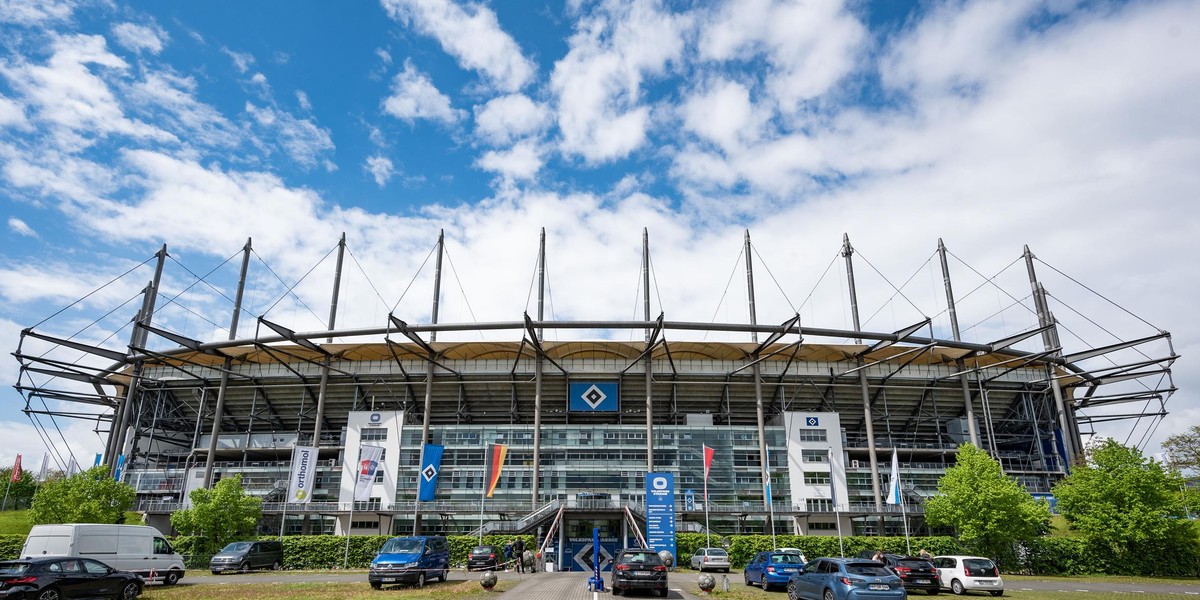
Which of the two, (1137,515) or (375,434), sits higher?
(375,434)

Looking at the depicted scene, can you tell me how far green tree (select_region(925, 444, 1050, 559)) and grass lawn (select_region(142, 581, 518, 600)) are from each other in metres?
32.6

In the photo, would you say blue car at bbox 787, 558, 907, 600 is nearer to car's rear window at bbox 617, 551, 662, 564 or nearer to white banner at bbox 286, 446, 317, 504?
car's rear window at bbox 617, 551, 662, 564

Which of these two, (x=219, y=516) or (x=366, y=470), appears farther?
(x=219, y=516)

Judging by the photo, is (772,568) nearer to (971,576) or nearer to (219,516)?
(971,576)

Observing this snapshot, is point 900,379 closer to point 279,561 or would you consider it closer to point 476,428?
point 476,428

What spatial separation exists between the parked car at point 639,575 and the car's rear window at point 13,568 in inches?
663

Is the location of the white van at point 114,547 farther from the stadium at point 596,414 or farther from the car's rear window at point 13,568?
the stadium at point 596,414

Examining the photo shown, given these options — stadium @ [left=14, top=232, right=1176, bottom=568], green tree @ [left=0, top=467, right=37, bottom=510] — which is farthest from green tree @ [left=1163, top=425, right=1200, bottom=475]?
green tree @ [left=0, top=467, right=37, bottom=510]

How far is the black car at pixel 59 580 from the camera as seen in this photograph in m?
17.6

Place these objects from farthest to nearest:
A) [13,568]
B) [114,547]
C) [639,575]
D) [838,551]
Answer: [838,551]
[114,547]
[639,575]
[13,568]

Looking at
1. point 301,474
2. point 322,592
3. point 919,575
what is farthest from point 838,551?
point 301,474

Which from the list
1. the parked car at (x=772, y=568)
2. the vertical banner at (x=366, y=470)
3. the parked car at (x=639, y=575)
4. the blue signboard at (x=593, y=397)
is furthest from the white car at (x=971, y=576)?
the blue signboard at (x=593, y=397)

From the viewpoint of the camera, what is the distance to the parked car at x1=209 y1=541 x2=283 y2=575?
3453 cm

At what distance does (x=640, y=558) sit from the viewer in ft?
71.9
